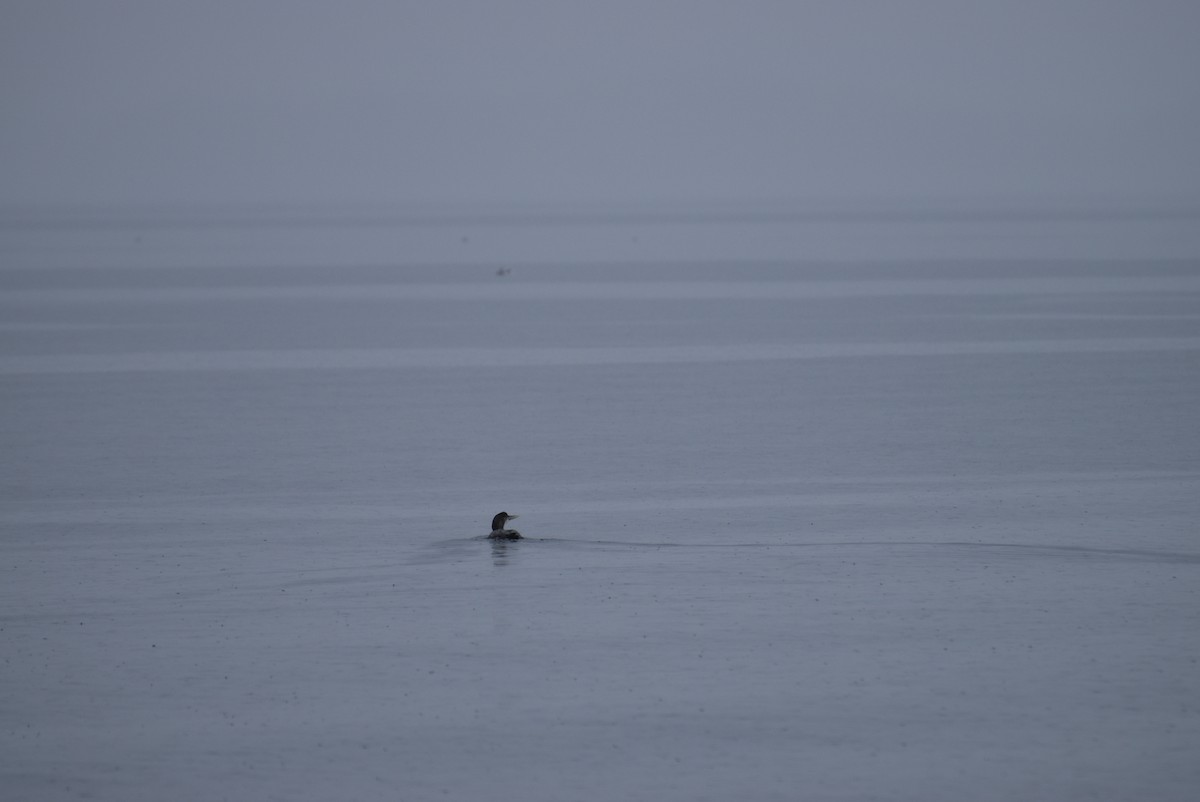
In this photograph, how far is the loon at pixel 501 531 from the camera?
73.3 ft

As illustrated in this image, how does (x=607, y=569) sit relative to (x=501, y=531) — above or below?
below

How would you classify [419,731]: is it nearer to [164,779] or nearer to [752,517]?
[164,779]

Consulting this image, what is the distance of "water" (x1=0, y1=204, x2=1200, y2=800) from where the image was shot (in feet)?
49.6

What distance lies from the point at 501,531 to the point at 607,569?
1.83 meters

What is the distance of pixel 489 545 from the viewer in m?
22.5

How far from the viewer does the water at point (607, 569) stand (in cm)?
1513

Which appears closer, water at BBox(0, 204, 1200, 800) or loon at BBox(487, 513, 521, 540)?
water at BBox(0, 204, 1200, 800)

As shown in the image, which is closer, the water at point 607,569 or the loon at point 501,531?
the water at point 607,569

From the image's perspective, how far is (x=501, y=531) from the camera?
22.4m

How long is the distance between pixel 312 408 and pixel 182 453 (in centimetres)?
647

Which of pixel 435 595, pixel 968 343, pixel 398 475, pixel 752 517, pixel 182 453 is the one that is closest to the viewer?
pixel 435 595

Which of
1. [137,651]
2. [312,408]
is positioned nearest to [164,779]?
[137,651]

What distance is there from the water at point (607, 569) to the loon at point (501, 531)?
0.34 m

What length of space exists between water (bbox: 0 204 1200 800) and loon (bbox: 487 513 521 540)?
34cm
